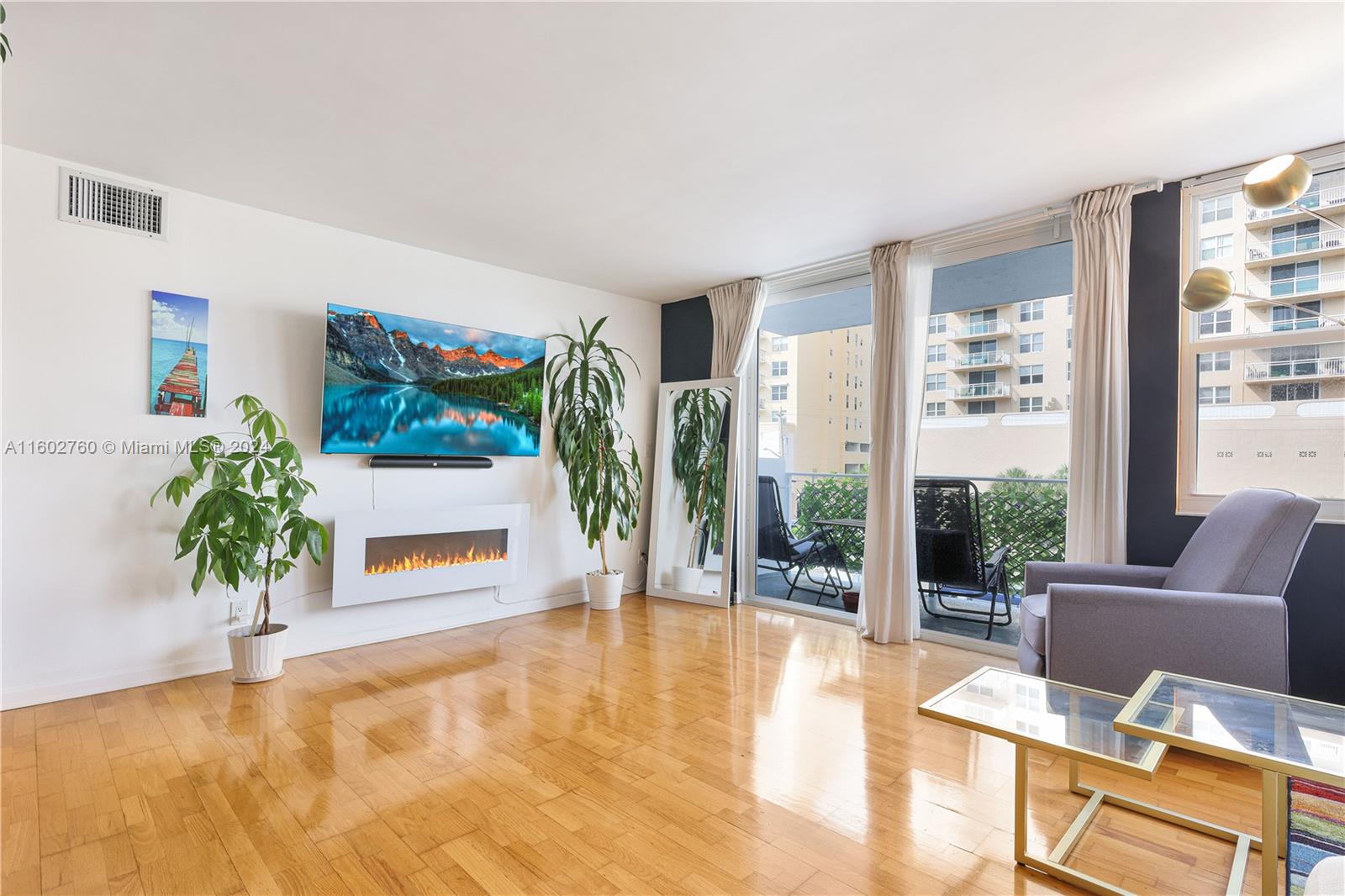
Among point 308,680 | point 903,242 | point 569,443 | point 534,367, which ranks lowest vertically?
point 308,680

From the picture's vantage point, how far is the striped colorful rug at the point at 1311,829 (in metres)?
→ 1.71

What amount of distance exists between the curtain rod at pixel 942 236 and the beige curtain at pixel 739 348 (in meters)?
0.21

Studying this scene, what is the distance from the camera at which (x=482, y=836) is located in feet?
6.50

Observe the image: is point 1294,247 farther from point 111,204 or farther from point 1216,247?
point 111,204

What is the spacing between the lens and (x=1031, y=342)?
3.88 metres

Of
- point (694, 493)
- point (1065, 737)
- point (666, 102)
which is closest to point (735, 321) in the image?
point (694, 493)

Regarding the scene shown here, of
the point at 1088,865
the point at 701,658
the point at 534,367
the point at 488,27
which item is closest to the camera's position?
the point at 1088,865

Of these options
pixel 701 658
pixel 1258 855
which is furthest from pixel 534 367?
pixel 1258 855

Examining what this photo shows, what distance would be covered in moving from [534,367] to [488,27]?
2814 mm

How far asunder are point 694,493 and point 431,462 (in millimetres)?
2080

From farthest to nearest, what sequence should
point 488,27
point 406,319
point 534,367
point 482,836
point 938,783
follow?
point 534,367, point 406,319, point 938,783, point 488,27, point 482,836

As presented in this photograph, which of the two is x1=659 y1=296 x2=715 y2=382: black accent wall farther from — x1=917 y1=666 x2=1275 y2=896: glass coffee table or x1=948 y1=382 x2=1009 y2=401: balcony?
x1=917 y1=666 x2=1275 y2=896: glass coffee table

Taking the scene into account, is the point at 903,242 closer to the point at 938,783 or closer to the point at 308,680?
the point at 938,783

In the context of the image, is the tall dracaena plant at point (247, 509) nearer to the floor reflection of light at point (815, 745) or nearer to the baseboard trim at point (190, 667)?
the baseboard trim at point (190, 667)
